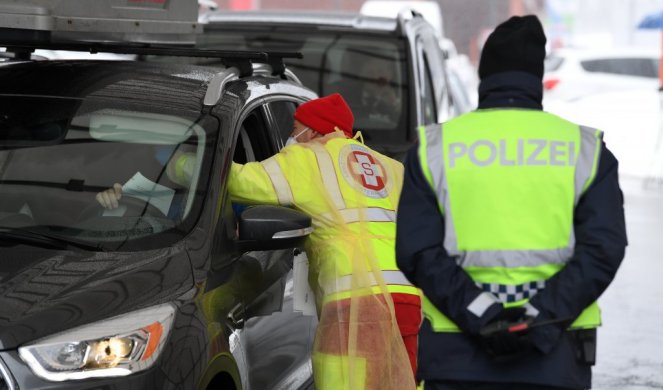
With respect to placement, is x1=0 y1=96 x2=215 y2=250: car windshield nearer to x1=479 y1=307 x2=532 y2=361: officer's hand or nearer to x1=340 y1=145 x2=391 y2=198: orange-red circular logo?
x1=340 y1=145 x2=391 y2=198: orange-red circular logo

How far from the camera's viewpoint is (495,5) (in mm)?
47281

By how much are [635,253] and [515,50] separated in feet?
30.9

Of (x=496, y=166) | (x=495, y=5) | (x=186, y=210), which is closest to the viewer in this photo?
(x=496, y=166)

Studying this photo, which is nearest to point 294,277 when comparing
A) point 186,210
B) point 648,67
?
point 186,210

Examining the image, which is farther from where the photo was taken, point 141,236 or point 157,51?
point 157,51

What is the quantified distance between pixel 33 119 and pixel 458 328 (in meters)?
2.06

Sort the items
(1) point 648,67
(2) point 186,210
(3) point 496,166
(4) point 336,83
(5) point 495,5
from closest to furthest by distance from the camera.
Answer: (3) point 496,166, (2) point 186,210, (4) point 336,83, (1) point 648,67, (5) point 495,5

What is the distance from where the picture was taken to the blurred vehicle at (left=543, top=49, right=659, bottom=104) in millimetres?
23938

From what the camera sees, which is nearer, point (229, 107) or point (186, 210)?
point (186, 210)

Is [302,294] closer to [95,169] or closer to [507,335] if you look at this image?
[95,169]

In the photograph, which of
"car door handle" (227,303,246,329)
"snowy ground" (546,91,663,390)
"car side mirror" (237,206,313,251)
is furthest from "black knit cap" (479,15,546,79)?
"snowy ground" (546,91,663,390)

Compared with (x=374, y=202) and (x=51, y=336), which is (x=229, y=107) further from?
(x=51, y=336)

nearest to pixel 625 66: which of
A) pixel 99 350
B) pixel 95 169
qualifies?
pixel 95 169

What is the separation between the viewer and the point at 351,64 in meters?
10.1
